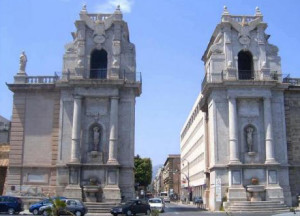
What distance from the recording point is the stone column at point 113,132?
41.4 metres

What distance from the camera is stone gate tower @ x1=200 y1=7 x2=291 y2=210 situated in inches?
1646

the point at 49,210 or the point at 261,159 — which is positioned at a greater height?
the point at 261,159

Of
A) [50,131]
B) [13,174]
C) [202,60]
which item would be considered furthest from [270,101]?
[13,174]

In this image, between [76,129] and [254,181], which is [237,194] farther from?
[76,129]

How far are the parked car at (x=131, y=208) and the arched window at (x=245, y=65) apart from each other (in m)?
19.0

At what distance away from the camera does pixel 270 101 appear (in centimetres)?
4400

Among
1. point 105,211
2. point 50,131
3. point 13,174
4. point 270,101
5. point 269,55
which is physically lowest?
point 105,211

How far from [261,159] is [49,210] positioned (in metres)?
31.6

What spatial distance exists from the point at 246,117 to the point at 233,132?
98.9 inches

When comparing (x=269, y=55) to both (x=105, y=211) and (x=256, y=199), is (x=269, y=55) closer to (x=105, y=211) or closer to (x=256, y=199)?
(x=256, y=199)

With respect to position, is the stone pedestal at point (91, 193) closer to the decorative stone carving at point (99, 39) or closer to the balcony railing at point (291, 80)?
the decorative stone carving at point (99, 39)

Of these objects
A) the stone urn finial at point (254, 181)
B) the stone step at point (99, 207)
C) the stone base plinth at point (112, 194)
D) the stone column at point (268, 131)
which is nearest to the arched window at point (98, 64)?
the stone base plinth at point (112, 194)

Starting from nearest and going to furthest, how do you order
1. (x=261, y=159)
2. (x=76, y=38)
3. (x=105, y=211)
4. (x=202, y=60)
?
(x=105, y=211) → (x=261, y=159) → (x=76, y=38) → (x=202, y=60)

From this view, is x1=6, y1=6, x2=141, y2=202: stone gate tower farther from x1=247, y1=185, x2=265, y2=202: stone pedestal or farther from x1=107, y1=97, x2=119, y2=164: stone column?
x1=247, y1=185, x2=265, y2=202: stone pedestal
